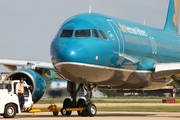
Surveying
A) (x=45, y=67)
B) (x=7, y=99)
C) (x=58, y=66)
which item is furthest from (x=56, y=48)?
(x=45, y=67)

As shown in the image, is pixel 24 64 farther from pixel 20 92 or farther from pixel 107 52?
pixel 107 52

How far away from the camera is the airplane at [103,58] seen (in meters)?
29.0

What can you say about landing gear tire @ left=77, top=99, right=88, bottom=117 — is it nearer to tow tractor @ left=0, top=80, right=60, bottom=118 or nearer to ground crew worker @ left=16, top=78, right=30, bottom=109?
tow tractor @ left=0, top=80, right=60, bottom=118

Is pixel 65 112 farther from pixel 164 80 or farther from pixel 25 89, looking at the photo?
pixel 164 80

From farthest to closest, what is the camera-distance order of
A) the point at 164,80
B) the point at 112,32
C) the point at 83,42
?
the point at 164,80, the point at 112,32, the point at 83,42

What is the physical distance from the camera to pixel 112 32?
102 ft

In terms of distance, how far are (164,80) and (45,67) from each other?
7.00 m

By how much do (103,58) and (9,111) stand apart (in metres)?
5.17

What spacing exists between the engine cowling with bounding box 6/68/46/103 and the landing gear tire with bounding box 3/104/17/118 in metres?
3.70

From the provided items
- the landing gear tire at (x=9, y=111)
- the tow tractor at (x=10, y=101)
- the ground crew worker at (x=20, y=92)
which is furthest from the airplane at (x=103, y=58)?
the landing gear tire at (x=9, y=111)

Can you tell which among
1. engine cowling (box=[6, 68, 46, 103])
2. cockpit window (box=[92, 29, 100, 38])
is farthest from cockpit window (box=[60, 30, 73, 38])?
engine cowling (box=[6, 68, 46, 103])

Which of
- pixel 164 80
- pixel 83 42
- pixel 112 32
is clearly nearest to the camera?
pixel 83 42

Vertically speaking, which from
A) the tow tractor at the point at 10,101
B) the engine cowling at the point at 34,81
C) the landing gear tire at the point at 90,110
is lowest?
the landing gear tire at the point at 90,110

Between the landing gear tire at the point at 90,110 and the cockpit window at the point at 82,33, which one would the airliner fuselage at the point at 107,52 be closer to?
the cockpit window at the point at 82,33
